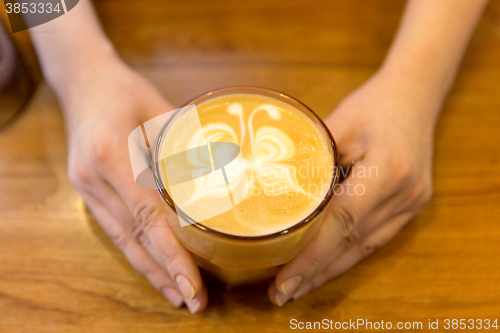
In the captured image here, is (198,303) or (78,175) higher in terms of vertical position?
(78,175)

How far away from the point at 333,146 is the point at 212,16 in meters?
0.68

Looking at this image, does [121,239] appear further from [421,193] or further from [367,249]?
[421,193]

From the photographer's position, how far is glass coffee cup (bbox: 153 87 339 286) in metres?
0.48

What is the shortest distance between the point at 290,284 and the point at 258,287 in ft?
0.31

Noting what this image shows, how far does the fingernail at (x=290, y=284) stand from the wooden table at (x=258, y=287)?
0.07m

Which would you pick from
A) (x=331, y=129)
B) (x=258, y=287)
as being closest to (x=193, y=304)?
(x=258, y=287)

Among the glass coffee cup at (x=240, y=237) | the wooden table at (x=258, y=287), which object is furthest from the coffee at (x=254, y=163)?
the wooden table at (x=258, y=287)

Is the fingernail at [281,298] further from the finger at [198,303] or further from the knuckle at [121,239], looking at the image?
the knuckle at [121,239]

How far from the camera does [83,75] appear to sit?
796 mm

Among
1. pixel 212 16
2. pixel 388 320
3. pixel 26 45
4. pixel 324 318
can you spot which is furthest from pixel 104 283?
pixel 212 16

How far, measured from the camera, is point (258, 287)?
69cm

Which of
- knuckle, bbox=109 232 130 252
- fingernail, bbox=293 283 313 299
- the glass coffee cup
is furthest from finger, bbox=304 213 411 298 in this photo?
knuckle, bbox=109 232 130 252

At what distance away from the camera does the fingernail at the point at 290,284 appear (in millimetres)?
611

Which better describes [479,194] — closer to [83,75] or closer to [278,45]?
[278,45]
